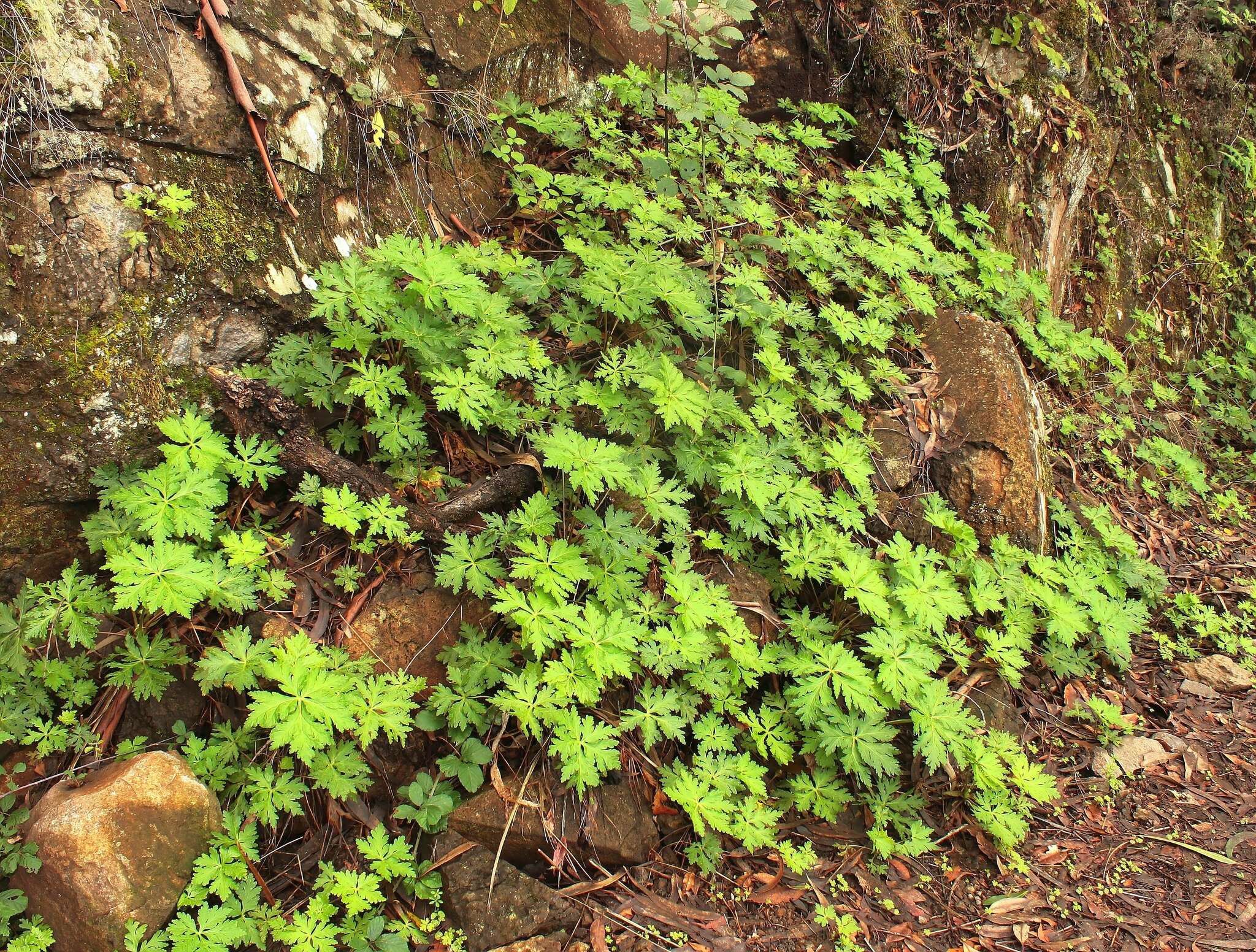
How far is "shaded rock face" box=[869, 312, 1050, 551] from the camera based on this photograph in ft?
14.8

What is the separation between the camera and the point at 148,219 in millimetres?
3078

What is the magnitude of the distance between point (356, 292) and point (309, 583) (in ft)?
3.98

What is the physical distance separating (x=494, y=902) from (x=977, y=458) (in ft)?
11.6

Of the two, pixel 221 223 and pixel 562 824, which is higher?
pixel 221 223

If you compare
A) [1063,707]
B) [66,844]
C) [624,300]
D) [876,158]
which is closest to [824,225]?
[876,158]

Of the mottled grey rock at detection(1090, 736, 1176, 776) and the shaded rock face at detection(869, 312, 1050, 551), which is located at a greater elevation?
the shaded rock face at detection(869, 312, 1050, 551)

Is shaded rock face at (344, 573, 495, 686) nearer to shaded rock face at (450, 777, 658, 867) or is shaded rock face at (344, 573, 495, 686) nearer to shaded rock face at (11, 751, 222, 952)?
shaded rock face at (450, 777, 658, 867)

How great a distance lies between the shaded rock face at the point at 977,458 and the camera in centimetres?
451

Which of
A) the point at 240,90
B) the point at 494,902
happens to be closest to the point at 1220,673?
the point at 494,902

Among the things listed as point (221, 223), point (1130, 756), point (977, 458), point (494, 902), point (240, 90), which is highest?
point (240, 90)

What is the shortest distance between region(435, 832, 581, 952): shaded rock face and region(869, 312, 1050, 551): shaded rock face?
261cm

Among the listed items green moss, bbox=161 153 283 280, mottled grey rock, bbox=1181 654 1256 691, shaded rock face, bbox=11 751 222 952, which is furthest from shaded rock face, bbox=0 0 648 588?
mottled grey rock, bbox=1181 654 1256 691

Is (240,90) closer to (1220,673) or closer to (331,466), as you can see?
(331,466)

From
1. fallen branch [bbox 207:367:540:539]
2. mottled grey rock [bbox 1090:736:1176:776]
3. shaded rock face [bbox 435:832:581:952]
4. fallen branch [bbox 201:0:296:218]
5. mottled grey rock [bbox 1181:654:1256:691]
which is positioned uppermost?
fallen branch [bbox 201:0:296:218]
